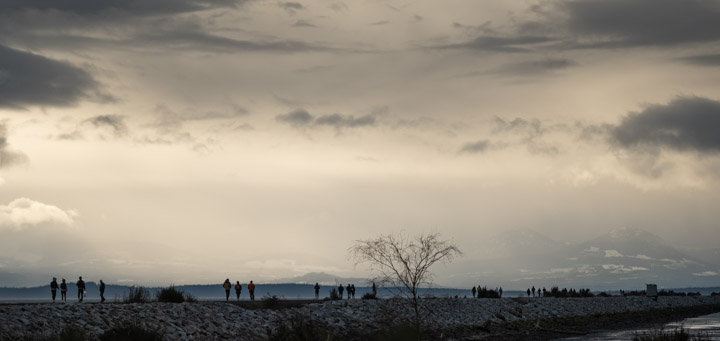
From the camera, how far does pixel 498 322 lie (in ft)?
209

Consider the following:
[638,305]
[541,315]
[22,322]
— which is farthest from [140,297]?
[638,305]

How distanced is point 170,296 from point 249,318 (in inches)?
315

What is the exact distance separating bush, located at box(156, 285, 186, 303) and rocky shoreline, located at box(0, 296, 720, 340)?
3.57 metres

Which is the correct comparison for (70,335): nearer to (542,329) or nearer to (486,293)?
(542,329)

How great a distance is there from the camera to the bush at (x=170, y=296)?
162ft

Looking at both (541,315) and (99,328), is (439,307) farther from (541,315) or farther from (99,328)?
(99,328)

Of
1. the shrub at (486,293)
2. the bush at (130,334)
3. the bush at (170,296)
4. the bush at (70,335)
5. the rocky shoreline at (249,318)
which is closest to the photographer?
the bush at (70,335)

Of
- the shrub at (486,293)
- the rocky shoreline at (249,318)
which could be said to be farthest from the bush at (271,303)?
the shrub at (486,293)

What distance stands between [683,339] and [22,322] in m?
29.2

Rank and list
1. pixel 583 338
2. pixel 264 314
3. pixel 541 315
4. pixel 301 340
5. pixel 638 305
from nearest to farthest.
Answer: pixel 301 340 < pixel 264 314 < pixel 583 338 < pixel 541 315 < pixel 638 305

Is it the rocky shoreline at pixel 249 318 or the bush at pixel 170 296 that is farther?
the bush at pixel 170 296

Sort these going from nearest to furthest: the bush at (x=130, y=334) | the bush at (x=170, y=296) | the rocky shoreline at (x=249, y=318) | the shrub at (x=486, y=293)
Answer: the bush at (x=130, y=334) < the rocky shoreline at (x=249, y=318) < the bush at (x=170, y=296) < the shrub at (x=486, y=293)

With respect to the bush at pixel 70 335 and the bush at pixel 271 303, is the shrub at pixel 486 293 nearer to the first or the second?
the bush at pixel 271 303

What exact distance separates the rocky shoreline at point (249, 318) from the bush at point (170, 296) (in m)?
3.57
